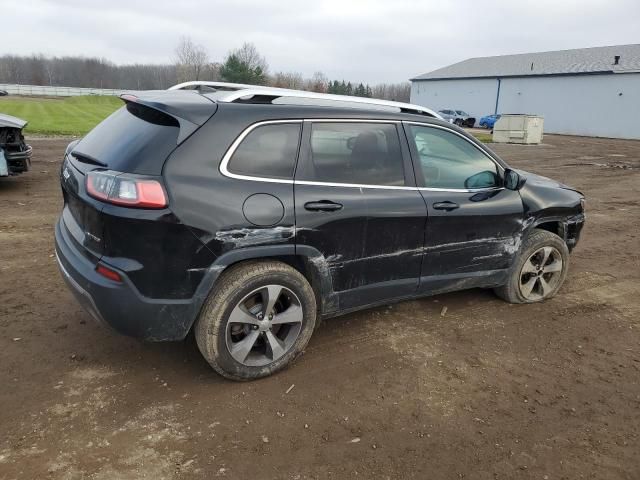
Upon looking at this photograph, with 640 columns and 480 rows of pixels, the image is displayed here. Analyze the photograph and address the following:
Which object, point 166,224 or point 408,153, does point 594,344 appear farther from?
point 166,224

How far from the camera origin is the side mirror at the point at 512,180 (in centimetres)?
419

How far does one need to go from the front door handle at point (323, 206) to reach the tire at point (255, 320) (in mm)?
414

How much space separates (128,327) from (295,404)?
3.65 feet

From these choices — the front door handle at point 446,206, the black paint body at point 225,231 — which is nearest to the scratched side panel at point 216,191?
the black paint body at point 225,231

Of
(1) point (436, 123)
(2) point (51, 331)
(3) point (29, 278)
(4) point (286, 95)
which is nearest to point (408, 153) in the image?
(1) point (436, 123)

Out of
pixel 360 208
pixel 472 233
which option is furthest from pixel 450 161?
pixel 360 208

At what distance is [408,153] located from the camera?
12.2ft

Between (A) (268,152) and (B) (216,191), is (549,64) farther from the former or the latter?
(B) (216,191)

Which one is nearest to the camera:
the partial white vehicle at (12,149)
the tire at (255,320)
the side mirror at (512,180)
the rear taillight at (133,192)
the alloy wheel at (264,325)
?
the rear taillight at (133,192)

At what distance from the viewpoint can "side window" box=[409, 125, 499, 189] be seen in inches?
150

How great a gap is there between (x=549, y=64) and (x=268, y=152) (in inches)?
1966

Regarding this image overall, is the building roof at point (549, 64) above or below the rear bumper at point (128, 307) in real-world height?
above

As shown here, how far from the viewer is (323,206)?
325 centimetres

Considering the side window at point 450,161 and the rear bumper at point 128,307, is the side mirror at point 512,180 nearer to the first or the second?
the side window at point 450,161
